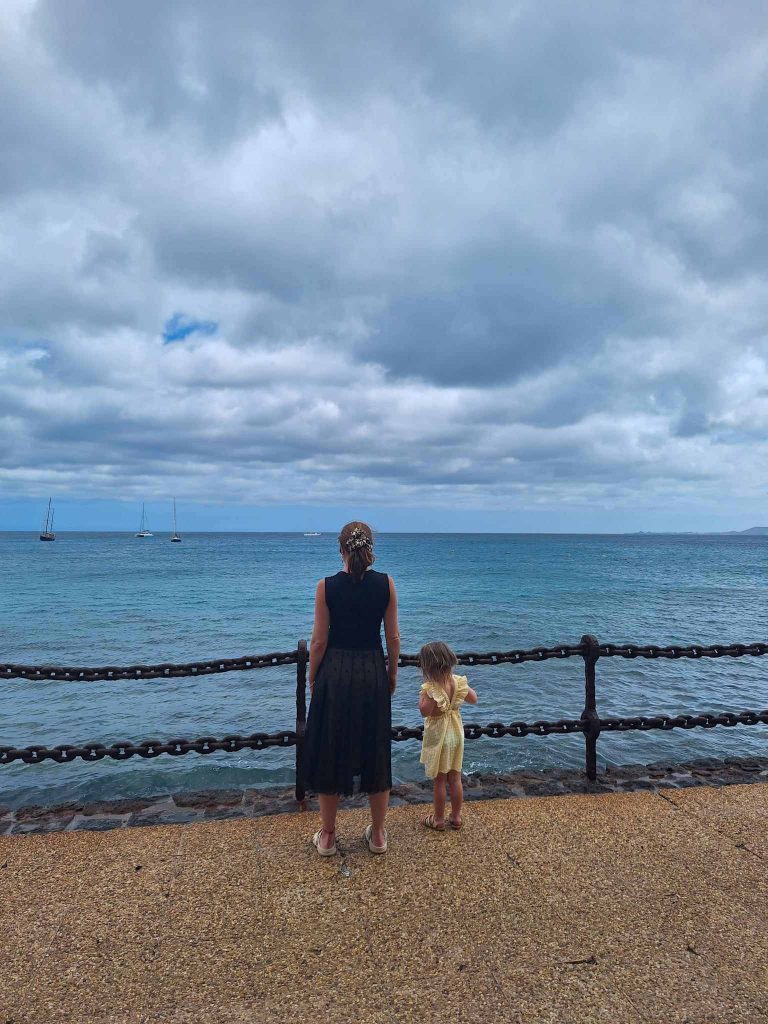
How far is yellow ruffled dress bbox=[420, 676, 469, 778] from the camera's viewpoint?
385cm

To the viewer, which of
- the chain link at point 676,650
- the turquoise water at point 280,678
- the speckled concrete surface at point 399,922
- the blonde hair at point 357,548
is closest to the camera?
the speckled concrete surface at point 399,922

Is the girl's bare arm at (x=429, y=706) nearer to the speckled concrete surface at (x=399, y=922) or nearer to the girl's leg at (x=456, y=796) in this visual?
the girl's leg at (x=456, y=796)

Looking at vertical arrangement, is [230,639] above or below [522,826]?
below

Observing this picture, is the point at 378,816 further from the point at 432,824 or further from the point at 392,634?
the point at 392,634

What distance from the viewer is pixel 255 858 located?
3.54 m

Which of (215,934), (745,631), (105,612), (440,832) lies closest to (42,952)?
(215,934)

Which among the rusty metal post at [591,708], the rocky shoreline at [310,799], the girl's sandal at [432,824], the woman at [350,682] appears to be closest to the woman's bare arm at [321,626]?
the woman at [350,682]

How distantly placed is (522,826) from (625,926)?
107 centimetres

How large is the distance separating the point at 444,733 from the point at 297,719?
114cm

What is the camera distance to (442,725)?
12.8 ft

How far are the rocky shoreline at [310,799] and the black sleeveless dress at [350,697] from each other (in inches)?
44.7

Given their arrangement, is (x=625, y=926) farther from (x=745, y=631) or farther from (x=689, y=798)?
(x=745, y=631)

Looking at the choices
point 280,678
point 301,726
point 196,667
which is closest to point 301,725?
point 301,726

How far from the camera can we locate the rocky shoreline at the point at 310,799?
425 cm
